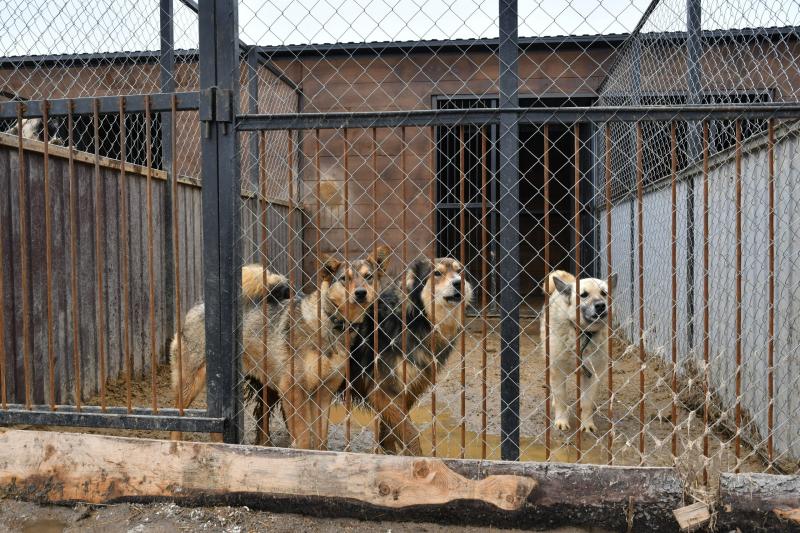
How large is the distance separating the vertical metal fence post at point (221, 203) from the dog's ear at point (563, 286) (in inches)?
115

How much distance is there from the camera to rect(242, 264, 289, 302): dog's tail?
3.97m

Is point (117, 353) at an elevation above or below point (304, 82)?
below

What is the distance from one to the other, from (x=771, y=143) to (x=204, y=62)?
281cm

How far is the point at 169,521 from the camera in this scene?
299 centimetres

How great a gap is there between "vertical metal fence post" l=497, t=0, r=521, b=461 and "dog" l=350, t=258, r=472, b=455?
0.78 meters

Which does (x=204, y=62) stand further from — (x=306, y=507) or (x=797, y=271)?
(x=797, y=271)

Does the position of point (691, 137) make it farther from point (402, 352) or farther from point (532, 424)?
point (402, 352)

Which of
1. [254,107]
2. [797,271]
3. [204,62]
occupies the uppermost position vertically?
[254,107]

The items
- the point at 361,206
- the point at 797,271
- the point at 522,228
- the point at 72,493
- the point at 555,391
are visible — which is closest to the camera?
the point at 72,493

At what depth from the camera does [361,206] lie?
9.31 metres

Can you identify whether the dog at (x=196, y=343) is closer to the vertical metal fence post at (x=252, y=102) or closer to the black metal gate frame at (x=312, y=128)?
the black metal gate frame at (x=312, y=128)

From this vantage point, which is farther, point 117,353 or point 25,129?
point 25,129

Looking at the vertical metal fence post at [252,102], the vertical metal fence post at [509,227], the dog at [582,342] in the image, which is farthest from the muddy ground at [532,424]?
the vertical metal fence post at [252,102]

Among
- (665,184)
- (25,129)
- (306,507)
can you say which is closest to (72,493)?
(306,507)
